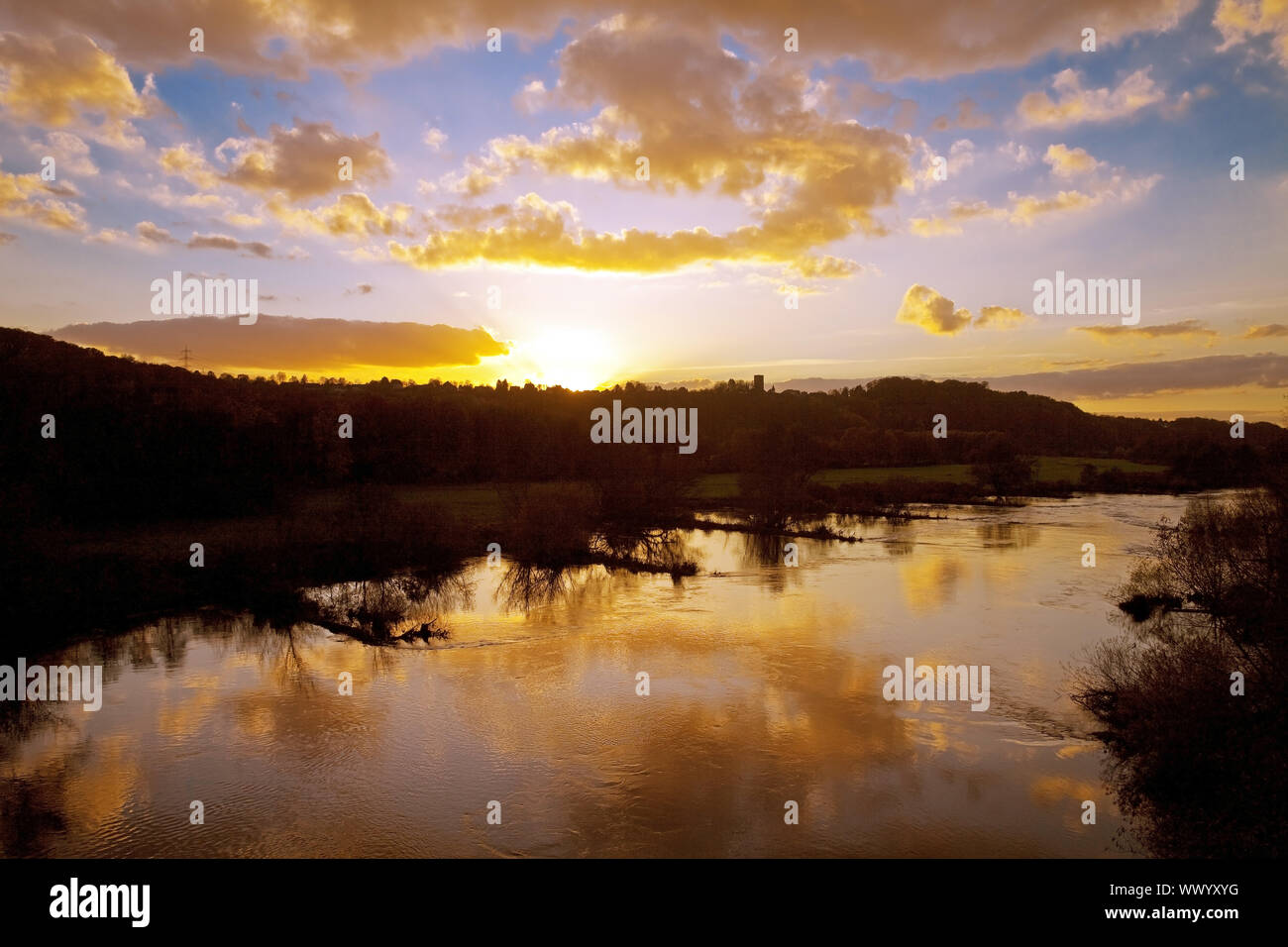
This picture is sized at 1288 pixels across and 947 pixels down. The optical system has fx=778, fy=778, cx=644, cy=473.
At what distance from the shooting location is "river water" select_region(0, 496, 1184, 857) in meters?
11.8

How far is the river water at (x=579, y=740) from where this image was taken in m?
11.8

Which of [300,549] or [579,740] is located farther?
[300,549]

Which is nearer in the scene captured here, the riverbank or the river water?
the river water

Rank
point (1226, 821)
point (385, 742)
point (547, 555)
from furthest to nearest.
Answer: point (547, 555) → point (385, 742) → point (1226, 821)

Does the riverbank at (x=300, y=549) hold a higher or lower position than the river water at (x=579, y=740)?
higher

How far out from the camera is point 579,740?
51.5 feet

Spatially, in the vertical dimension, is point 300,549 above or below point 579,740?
above

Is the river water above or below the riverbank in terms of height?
below

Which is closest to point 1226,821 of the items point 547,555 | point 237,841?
point 237,841

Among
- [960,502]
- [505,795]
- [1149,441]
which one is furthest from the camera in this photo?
[1149,441]

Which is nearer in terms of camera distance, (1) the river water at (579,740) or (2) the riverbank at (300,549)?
(1) the river water at (579,740)
